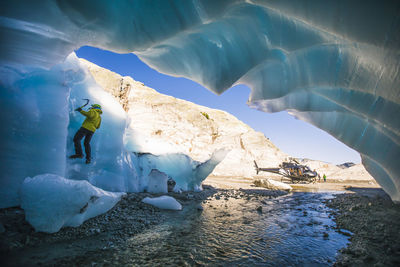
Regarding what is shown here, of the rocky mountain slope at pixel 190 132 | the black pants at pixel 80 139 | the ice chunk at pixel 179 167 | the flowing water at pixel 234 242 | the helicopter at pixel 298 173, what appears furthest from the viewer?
the rocky mountain slope at pixel 190 132

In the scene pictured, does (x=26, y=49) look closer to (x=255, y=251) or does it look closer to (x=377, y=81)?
(x=255, y=251)

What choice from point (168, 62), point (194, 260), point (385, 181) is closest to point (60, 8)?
point (168, 62)

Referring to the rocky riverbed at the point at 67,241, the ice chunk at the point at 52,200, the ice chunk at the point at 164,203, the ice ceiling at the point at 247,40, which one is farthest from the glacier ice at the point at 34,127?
the ice chunk at the point at 164,203

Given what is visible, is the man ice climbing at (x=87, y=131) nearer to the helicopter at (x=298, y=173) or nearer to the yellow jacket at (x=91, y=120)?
the yellow jacket at (x=91, y=120)

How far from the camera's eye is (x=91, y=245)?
2.42m

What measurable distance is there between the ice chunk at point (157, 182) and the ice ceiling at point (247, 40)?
4605 mm

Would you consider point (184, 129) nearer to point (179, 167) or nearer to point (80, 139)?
point (179, 167)

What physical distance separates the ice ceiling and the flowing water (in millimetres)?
2643

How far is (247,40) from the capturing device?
12.3 ft

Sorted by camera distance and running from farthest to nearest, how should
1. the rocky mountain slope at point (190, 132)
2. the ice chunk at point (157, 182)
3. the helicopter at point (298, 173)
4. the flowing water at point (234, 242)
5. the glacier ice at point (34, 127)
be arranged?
1. the rocky mountain slope at point (190, 132)
2. the helicopter at point (298, 173)
3. the ice chunk at point (157, 182)
4. the glacier ice at point (34, 127)
5. the flowing water at point (234, 242)

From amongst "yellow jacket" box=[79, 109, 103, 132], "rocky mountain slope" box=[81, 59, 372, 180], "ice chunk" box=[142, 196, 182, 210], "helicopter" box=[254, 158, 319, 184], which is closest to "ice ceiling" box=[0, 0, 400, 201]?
"yellow jacket" box=[79, 109, 103, 132]

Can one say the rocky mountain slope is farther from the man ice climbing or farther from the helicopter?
the man ice climbing

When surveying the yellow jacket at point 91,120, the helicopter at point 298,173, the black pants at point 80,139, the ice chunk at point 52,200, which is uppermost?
the yellow jacket at point 91,120

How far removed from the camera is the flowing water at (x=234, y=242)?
221 cm
